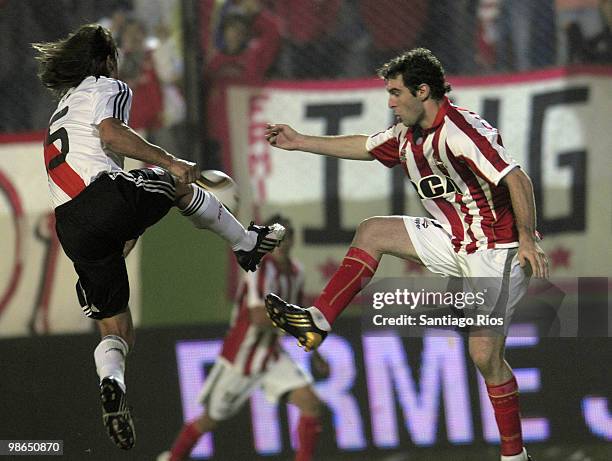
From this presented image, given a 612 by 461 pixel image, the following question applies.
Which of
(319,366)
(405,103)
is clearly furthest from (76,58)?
(319,366)

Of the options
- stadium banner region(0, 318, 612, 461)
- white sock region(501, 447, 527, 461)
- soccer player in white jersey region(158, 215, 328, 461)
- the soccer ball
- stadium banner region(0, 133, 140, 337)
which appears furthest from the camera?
stadium banner region(0, 133, 140, 337)

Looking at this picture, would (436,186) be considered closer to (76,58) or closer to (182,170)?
(182,170)

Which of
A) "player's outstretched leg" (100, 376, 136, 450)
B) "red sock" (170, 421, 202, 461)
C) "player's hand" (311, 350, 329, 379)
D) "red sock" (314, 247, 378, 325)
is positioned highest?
"red sock" (314, 247, 378, 325)

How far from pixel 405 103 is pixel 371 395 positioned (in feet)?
7.88

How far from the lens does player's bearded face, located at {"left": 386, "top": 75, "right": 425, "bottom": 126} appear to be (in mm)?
5145

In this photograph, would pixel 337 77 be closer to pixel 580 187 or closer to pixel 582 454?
pixel 580 187

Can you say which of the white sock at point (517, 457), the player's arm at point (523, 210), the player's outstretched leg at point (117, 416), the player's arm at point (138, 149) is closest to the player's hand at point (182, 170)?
the player's arm at point (138, 149)

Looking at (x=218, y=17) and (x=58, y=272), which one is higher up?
(x=218, y=17)

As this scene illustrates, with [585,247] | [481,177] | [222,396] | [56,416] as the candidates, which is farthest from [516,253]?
[56,416]

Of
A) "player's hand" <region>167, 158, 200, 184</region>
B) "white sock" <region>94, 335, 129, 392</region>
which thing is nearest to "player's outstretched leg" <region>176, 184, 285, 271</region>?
"player's hand" <region>167, 158, 200, 184</region>

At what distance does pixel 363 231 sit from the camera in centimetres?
534

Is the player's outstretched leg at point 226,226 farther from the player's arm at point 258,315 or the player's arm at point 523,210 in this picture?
the player's arm at point 258,315

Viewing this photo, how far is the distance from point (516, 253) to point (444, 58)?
2216mm

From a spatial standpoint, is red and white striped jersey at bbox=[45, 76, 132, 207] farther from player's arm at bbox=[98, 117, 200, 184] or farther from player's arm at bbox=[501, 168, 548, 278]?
player's arm at bbox=[501, 168, 548, 278]
